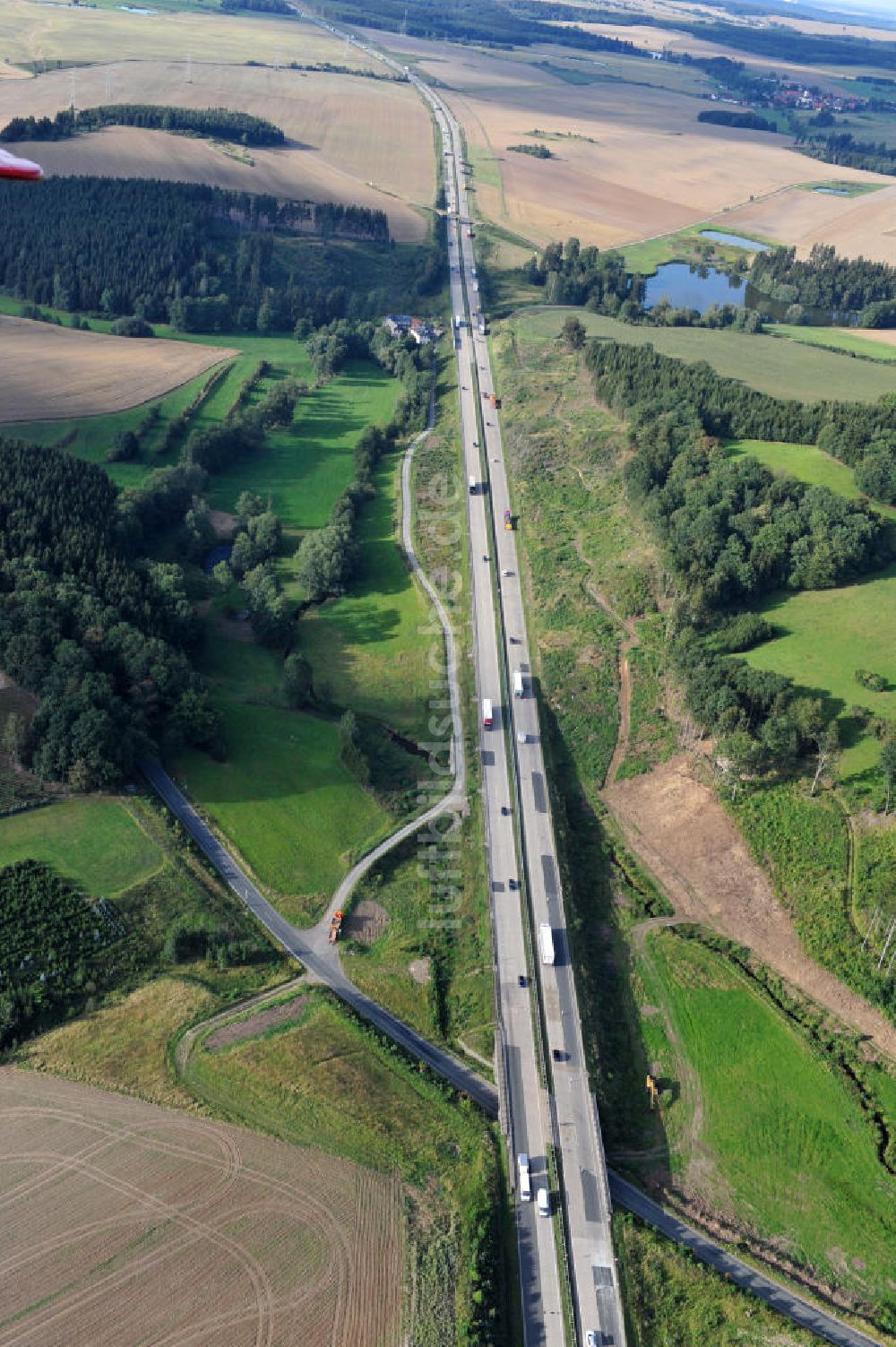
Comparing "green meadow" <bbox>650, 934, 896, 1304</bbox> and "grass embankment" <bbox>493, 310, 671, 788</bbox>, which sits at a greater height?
"grass embankment" <bbox>493, 310, 671, 788</bbox>

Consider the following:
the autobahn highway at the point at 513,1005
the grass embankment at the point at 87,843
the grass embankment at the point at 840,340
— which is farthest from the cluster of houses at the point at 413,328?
the grass embankment at the point at 87,843

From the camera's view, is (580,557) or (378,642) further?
(580,557)

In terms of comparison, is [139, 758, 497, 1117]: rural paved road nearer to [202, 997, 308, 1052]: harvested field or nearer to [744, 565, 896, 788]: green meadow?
[202, 997, 308, 1052]: harvested field

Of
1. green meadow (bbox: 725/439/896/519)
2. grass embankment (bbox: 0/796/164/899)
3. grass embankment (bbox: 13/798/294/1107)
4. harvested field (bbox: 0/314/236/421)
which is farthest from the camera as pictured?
harvested field (bbox: 0/314/236/421)

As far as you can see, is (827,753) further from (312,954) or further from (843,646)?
(312,954)

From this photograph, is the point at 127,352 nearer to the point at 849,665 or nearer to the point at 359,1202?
the point at 849,665

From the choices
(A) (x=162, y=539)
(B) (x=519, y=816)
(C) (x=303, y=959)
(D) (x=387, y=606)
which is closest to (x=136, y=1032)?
(C) (x=303, y=959)

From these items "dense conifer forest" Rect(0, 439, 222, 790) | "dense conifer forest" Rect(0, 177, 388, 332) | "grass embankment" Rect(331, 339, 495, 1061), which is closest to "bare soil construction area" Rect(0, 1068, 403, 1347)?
"grass embankment" Rect(331, 339, 495, 1061)

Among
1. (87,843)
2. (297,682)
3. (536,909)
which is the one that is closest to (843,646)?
(536,909)
